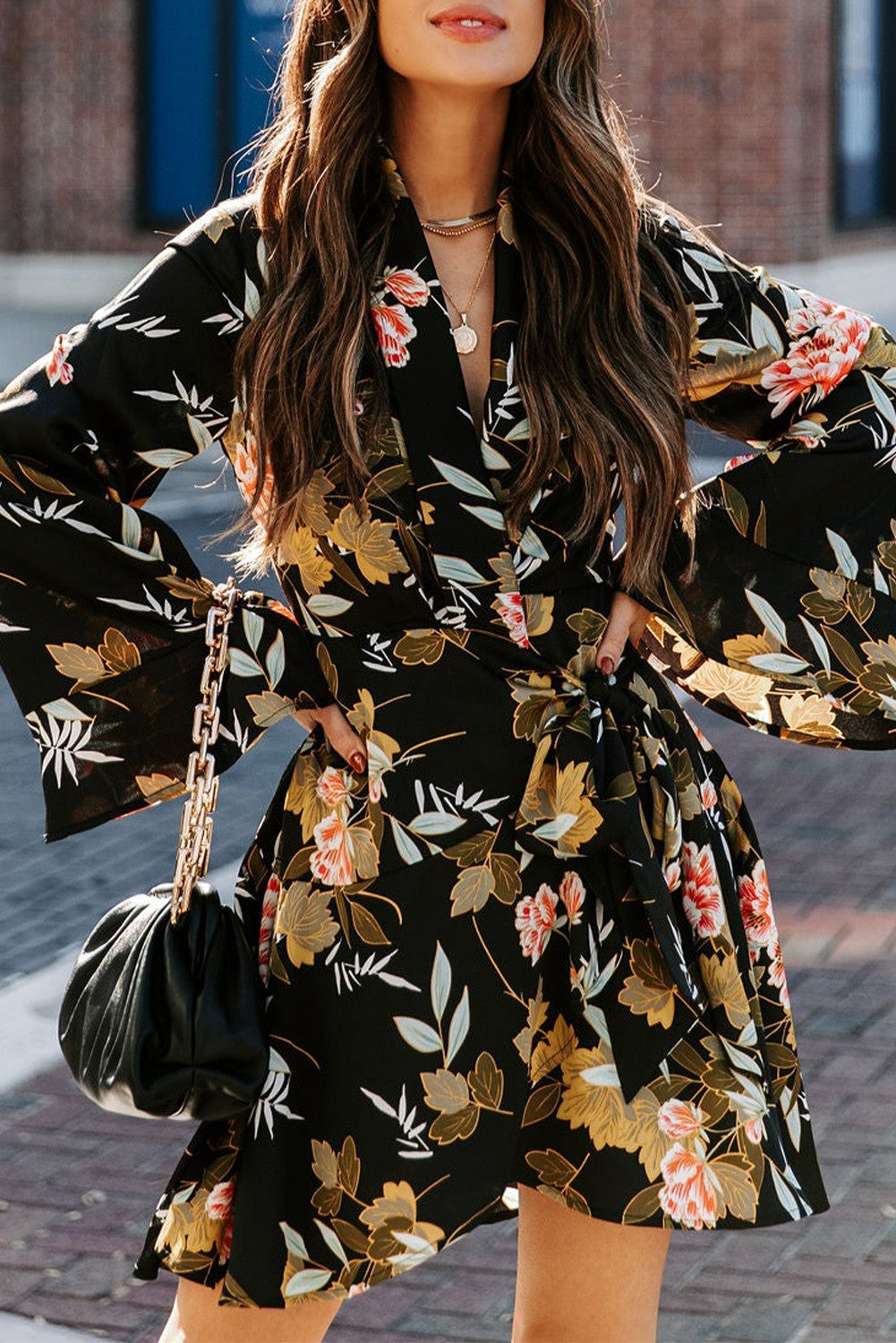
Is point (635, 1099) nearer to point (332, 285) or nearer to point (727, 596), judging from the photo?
point (727, 596)

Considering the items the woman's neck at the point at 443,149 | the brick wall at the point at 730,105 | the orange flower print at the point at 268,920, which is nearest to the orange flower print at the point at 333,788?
the orange flower print at the point at 268,920

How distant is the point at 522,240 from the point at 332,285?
0.91ft

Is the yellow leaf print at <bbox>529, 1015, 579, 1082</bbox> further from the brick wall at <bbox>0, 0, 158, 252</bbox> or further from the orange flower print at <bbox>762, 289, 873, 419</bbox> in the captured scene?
the brick wall at <bbox>0, 0, 158, 252</bbox>

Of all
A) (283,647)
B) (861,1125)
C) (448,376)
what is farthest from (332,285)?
(861,1125)

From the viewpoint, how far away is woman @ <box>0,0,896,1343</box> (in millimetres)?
2371

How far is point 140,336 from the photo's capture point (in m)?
2.39

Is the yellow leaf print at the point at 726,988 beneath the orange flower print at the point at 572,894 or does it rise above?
beneath

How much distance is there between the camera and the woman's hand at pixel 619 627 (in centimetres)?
248

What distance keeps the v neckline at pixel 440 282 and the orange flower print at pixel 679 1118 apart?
0.80 metres

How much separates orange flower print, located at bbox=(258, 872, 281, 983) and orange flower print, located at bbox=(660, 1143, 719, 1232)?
527 millimetres

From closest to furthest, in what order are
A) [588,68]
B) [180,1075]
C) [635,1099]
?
[180,1075] < [635,1099] < [588,68]

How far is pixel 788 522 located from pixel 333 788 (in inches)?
27.2

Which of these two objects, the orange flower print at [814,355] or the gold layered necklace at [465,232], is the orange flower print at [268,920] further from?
the orange flower print at [814,355]

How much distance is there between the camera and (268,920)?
8.15 feet
